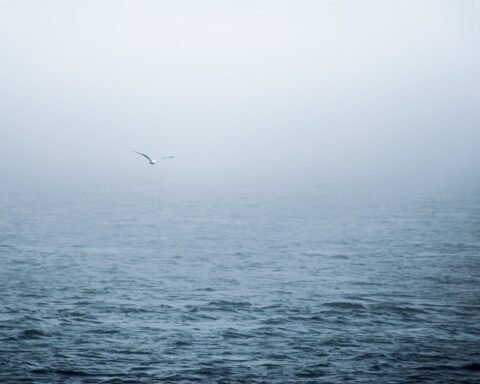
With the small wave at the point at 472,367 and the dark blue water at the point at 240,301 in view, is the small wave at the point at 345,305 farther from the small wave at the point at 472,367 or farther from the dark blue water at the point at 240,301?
the small wave at the point at 472,367

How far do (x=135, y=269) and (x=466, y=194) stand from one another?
125m

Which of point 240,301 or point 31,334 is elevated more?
point 240,301

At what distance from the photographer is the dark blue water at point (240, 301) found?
2044 inches

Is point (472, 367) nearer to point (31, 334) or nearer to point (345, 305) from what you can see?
point (345, 305)

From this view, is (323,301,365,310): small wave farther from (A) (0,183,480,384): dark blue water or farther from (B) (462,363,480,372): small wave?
(B) (462,363,480,372): small wave

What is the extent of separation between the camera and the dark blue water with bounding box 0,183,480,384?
51.9 meters

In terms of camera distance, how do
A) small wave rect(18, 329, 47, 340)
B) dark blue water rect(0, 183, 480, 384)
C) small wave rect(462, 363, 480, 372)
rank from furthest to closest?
small wave rect(18, 329, 47, 340), dark blue water rect(0, 183, 480, 384), small wave rect(462, 363, 480, 372)

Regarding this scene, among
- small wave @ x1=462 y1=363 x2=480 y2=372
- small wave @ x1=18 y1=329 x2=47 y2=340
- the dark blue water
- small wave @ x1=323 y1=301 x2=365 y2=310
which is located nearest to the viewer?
small wave @ x1=462 y1=363 x2=480 y2=372

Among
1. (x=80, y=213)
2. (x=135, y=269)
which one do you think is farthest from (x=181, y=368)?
(x=80, y=213)

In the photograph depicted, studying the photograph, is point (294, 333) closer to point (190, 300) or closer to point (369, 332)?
point (369, 332)

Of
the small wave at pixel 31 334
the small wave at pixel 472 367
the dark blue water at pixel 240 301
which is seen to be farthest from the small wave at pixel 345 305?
the small wave at pixel 31 334

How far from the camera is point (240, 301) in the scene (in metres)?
71.0

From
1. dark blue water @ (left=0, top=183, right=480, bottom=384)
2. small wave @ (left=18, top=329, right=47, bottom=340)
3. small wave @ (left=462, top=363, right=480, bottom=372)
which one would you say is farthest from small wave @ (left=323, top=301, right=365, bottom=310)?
small wave @ (left=18, top=329, right=47, bottom=340)

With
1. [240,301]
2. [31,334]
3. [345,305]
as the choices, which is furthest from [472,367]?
[31,334]
